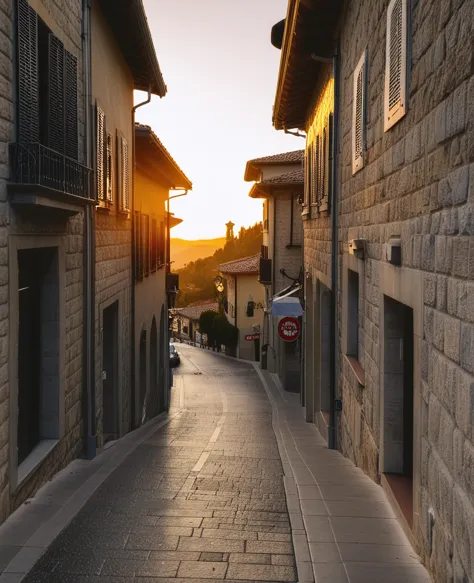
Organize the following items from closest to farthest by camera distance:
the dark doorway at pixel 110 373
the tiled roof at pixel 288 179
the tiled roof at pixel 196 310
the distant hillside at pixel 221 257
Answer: the dark doorway at pixel 110 373
the tiled roof at pixel 288 179
the tiled roof at pixel 196 310
the distant hillside at pixel 221 257

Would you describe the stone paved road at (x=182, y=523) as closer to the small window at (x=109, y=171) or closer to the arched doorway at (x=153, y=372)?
the small window at (x=109, y=171)

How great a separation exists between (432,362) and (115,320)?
9610 millimetres

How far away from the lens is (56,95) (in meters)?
8.54

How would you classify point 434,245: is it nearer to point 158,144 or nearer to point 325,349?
point 325,349

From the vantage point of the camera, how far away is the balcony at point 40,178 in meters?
6.77

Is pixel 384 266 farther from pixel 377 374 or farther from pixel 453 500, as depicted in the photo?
pixel 453 500

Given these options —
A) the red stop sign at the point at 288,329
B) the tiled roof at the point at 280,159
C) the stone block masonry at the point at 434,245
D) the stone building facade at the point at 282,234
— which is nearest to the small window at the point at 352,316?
the stone block masonry at the point at 434,245

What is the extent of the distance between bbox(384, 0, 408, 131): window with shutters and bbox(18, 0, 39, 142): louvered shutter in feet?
10.7

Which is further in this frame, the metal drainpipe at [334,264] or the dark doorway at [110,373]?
the dark doorway at [110,373]

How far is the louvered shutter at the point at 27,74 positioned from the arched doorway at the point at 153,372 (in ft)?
47.2

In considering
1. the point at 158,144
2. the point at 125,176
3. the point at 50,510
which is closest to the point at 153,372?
the point at 158,144

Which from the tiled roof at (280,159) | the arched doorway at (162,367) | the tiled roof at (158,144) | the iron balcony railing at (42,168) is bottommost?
the arched doorway at (162,367)

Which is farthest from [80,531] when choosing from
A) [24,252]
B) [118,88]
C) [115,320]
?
[118,88]

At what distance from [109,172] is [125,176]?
2.31m
